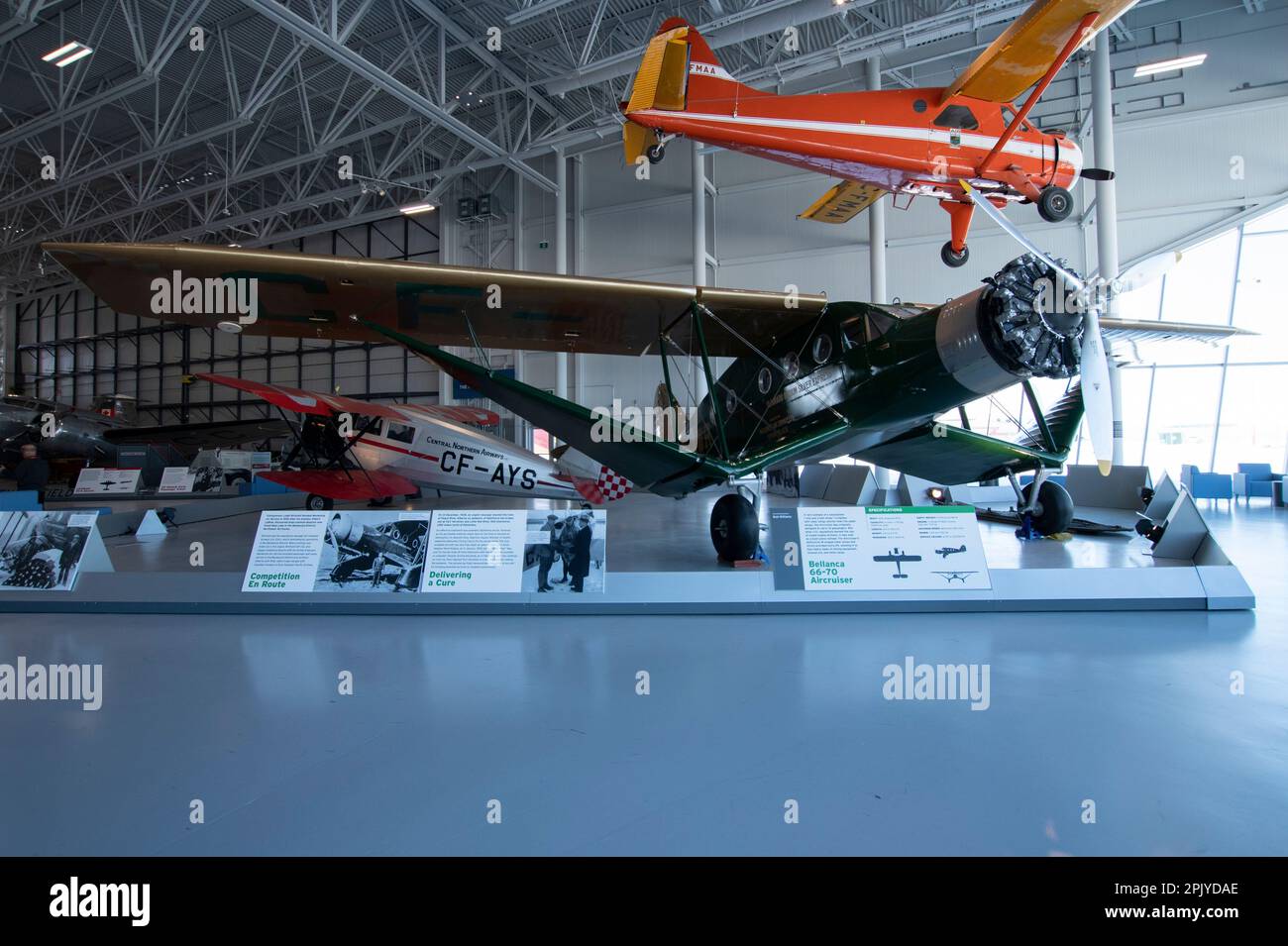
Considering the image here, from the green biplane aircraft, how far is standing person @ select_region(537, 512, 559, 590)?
1197 millimetres

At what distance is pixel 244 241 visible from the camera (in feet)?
89.2

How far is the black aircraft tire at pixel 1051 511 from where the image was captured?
607 cm

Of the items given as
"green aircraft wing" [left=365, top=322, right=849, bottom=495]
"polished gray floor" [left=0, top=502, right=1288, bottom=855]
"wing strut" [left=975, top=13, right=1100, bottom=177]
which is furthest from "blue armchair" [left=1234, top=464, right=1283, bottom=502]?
"green aircraft wing" [left=365, top=322, right=849, bottom=495]

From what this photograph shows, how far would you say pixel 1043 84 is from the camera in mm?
7609

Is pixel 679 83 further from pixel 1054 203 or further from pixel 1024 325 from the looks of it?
pixel 1024 325

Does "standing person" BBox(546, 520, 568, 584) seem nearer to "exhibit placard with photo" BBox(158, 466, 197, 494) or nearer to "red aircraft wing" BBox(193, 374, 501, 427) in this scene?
"red aircraft wing" BBox(193, 374, 501, 427)

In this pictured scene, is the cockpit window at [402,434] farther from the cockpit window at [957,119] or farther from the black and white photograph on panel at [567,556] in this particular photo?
the cockpit window at [957,119]

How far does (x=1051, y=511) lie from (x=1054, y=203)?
5.33 meters

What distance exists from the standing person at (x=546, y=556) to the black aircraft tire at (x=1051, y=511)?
16.2ft

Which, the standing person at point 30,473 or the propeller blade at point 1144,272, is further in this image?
the standing person at point 30,473

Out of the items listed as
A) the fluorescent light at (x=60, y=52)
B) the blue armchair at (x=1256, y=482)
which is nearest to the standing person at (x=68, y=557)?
the fluorescent light at (x=60, y=52)

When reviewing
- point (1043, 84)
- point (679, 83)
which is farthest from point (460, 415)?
point (1043, 84)
